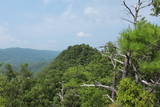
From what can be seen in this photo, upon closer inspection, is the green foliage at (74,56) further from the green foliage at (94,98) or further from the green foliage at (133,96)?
the green foliage at (133,96)

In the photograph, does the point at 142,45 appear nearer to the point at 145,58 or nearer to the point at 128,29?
the point at 128,29

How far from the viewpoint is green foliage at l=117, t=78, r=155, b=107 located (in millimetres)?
4520

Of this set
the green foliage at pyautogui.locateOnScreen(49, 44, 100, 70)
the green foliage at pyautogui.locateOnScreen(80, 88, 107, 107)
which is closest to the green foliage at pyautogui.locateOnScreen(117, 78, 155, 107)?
the green foliage at pyautogui.locateOnScreen(80, 88, 107, 107)

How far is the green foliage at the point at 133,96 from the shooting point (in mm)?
4520

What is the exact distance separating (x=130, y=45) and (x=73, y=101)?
20220mm

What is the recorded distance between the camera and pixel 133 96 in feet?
15.1

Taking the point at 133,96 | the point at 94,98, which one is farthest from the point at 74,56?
the point at 133,96

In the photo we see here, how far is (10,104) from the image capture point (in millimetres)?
25750

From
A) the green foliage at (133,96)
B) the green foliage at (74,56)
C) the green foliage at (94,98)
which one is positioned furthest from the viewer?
the green foliage at (74,56)

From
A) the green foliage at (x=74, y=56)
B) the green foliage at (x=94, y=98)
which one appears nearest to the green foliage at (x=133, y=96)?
the green foliage at (x=94, y=98)

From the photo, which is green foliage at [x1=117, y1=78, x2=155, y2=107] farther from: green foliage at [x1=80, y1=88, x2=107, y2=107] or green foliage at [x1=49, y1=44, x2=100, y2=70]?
green foliage at [x1=49, y1=44, x2=100, y2=70]

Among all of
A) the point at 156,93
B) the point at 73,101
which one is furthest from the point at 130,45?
the point at 73,101

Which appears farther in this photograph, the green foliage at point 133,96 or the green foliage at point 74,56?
the green foliage at point 74,56

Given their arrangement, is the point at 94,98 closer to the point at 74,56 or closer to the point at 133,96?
the point at 133,96
